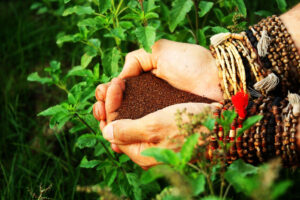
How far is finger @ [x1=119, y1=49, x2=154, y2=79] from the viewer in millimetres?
2291

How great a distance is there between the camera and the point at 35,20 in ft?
13.2

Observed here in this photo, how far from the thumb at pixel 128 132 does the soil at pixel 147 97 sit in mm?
135

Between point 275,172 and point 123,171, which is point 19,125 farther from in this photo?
point 275,172

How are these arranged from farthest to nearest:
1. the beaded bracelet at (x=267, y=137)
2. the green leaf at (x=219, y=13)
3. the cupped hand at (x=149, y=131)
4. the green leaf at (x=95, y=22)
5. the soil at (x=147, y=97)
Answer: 1. the green leaf at (x=219, y=13)
2. the green leaf at (x=95, y=22)
3. the soil at (x=147, y=97)
4. the cupped hand at (x=149, y=131)
5. the beaded bracelet at (x=267, y=137)

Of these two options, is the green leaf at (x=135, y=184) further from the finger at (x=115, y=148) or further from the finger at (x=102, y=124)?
the finger at (x=102, y=124)

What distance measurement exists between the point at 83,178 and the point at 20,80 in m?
1.28

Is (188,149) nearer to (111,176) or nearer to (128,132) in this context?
(128,132)

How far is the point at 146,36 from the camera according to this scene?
6.77 feet

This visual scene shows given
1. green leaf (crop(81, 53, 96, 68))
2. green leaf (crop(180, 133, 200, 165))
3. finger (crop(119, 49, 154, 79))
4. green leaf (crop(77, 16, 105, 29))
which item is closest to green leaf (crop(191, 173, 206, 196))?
green leaf (crop(180, 133, 200, 165))

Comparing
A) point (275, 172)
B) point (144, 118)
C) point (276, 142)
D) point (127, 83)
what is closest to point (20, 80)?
point (127, 83)

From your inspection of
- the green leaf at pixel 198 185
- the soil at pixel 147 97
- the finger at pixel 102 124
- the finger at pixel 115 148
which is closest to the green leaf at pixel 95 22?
the soil at pixel 147 97

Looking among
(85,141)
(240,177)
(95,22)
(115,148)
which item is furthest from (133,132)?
(240,177)

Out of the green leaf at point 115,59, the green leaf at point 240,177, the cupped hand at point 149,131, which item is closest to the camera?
the green leaf at point 240,177

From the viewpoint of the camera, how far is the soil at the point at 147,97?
2.11 m
